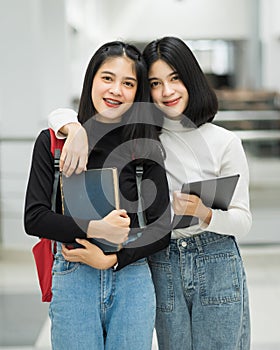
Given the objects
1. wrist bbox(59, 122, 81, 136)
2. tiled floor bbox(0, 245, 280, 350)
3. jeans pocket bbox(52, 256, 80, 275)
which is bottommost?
tiled floor bbox(0, 245, 280, 350)

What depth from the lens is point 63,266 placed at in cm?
153

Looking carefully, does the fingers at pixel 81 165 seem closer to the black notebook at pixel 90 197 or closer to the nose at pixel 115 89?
the black notebook at pixel 90 197

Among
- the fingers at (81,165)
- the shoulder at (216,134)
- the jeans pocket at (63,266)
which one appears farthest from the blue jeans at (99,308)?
the shoulder at (216,134)

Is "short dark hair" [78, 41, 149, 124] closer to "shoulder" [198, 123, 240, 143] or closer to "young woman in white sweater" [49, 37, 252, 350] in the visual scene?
"young woman in white sweater" [49, 37, 252, 350]

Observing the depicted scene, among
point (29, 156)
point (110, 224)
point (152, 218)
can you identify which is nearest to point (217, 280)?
point (152, 218)

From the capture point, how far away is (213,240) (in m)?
1.68

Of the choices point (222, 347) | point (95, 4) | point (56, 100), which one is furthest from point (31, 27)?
point (95, 4)

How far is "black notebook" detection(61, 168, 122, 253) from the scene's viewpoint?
1484 millimetres

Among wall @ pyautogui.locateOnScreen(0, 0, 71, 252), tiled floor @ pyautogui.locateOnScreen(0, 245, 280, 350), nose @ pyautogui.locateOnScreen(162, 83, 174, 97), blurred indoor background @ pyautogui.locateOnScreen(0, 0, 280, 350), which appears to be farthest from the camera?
wall @ pyautogui.locateOnScreen(0, 0, 71, 252)

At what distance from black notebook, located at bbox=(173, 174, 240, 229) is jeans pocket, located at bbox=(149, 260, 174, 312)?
0.42 ft

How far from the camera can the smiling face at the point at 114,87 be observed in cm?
153

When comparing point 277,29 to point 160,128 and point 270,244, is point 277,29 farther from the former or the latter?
point 160,128

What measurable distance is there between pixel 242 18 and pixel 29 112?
684cm

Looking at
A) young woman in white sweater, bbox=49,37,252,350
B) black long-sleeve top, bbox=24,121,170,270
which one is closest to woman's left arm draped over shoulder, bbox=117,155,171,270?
black long-sleeve top, bbox=24,121,170,270
